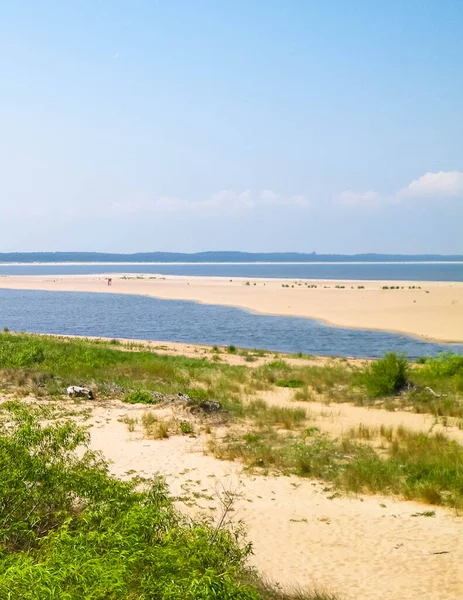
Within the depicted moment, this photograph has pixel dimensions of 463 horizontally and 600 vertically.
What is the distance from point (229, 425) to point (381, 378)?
6455 millimetres

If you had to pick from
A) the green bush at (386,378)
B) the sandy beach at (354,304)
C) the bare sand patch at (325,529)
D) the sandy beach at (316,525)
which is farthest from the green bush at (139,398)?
the sandy beach at (354,304)

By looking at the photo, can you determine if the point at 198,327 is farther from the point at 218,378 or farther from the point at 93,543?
the point at 93,543

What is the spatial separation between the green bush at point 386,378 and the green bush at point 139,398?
23.3 feet

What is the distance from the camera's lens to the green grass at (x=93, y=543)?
13.5 ft

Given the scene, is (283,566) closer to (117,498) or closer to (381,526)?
(381,526)

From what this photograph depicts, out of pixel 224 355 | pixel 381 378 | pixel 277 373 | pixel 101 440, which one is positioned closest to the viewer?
pixel 101 440

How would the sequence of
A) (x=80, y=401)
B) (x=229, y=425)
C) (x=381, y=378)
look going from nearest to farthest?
(x=229, y=425), (x=80, y=401), (x=381, y=378)

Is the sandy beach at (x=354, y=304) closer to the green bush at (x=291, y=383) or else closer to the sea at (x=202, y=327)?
the sea at (x=202, y=327)

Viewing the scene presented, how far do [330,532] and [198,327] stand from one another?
118ft

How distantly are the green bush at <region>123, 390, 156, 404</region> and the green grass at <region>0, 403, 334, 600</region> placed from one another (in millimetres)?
9763

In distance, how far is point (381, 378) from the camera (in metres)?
19.5

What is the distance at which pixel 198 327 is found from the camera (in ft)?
147

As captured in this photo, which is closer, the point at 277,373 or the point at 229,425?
the point at 229,425

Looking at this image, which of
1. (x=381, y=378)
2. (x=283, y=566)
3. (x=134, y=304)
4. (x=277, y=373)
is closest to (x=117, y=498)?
(x=283, y=566)
